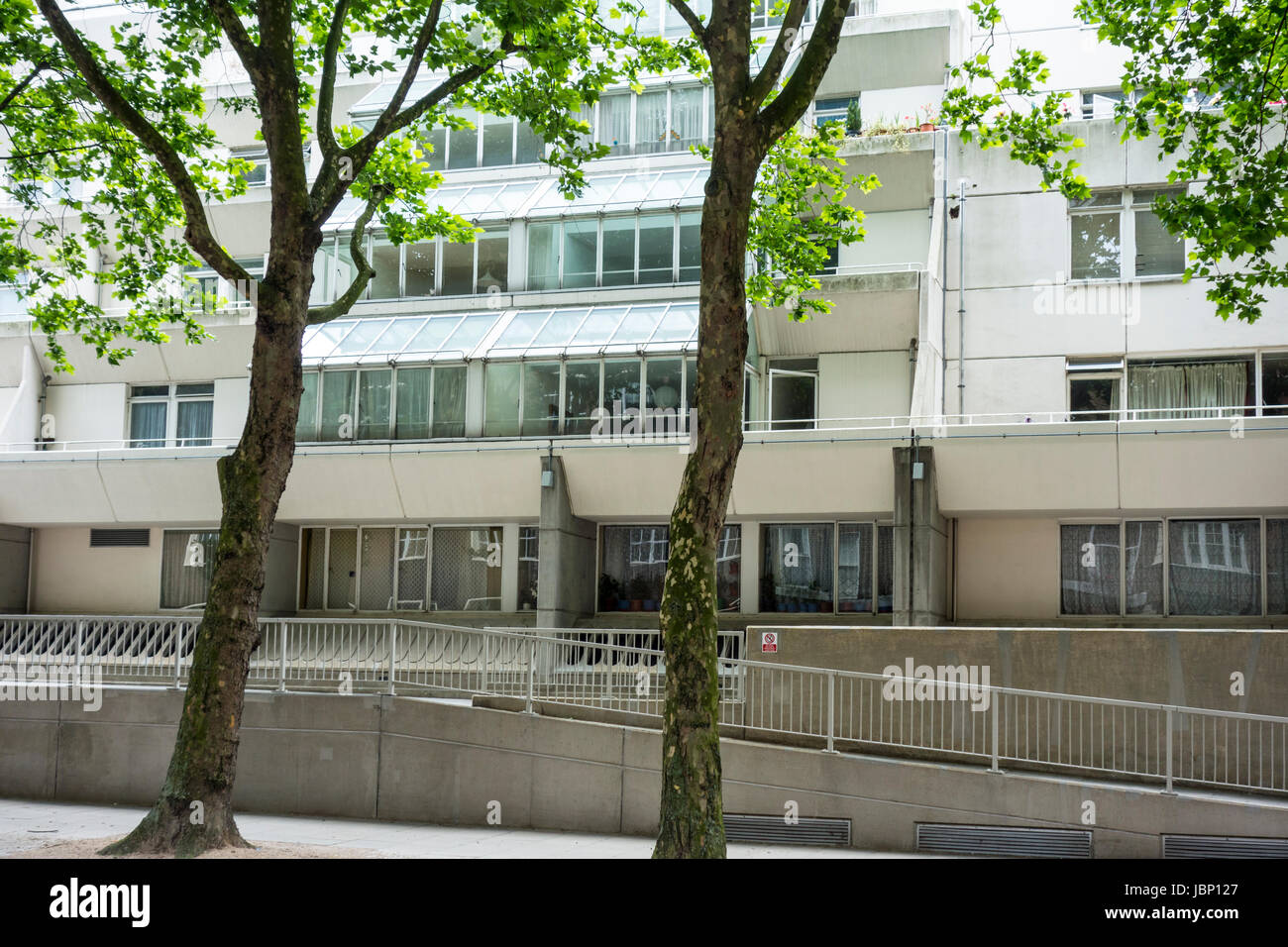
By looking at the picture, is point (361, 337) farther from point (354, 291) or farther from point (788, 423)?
point (354, 291)

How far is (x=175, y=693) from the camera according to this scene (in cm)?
1742

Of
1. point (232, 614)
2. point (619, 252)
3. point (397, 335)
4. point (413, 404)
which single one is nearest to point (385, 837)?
point (232, 614)

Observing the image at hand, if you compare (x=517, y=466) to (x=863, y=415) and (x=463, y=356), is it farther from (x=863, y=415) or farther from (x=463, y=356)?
(x=863, y=415)

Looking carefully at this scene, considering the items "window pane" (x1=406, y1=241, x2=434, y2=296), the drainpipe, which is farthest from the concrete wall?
"window pane" (x1=406, y1=241, x2=434, y2=296)

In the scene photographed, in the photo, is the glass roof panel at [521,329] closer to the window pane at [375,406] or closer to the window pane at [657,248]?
the window pane at [657,248]

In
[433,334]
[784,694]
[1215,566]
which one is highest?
[433,334]

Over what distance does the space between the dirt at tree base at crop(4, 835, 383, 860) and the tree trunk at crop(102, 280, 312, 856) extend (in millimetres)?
165

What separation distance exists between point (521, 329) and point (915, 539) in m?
8.97

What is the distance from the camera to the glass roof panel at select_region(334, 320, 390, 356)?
25.5 m

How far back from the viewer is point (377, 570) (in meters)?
26.6

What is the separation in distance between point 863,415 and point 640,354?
4.60 metres

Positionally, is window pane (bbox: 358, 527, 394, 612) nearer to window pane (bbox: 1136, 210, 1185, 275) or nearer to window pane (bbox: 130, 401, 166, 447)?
window pane (bbox: 130, 401, 166, 447)

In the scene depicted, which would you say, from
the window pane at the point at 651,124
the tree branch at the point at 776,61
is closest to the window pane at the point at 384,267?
the window pane at the point at 651,124
